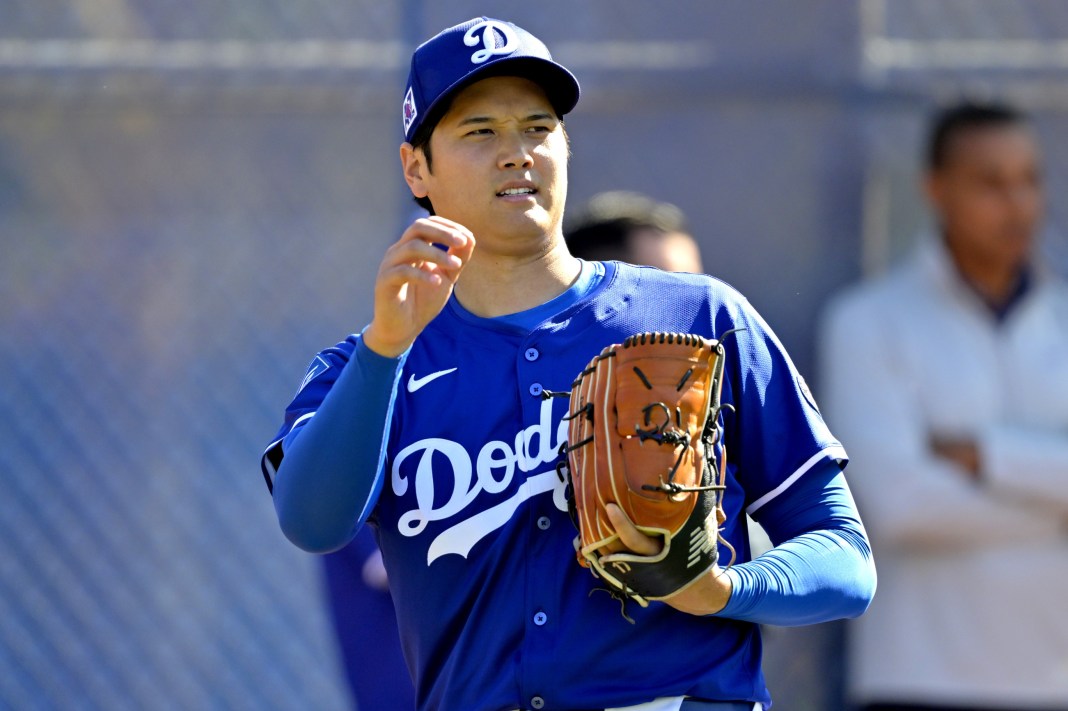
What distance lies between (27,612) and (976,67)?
3.12 meters

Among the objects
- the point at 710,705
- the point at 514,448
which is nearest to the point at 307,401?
the point at 514,448

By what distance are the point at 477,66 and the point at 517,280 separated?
309mm

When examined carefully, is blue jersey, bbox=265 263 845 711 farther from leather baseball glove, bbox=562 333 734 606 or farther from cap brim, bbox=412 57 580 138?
cap brim, bbox=412 57 580 138

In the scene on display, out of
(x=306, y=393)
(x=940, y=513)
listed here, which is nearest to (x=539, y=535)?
(x=306, y=393)

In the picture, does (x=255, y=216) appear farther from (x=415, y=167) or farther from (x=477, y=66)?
(x=477, y=66)

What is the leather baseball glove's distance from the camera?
75.7 inches

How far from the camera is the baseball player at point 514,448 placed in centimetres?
204

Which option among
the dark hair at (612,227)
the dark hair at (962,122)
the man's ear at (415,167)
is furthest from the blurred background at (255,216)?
the man's ear at (415,167)

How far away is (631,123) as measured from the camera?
14.7ft

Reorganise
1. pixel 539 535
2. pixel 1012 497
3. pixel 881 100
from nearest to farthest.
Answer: pixel 539 535 < pixel 1012 497 < pixel 881 100

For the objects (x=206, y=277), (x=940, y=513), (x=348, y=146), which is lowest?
(x=940, y=513)

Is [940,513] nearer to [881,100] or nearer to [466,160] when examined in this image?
[881,100]

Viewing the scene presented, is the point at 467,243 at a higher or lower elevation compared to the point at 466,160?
lower

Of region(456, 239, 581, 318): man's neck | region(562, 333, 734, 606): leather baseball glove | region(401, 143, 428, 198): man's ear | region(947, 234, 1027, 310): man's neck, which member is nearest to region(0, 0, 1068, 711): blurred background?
region(947, 234, 1027, 310): man's neck
